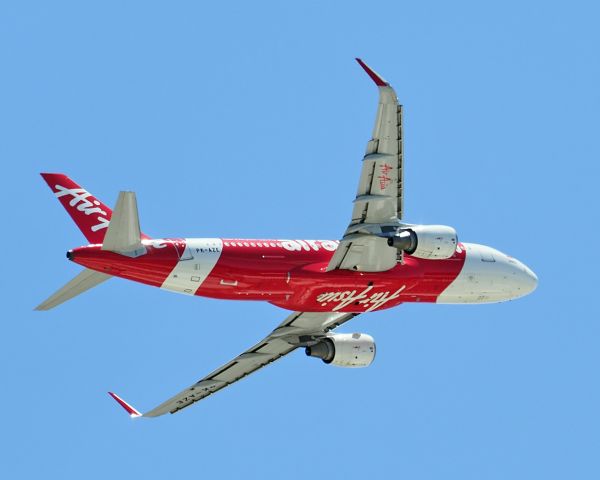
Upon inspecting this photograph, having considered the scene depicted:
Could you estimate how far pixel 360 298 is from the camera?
195 feet

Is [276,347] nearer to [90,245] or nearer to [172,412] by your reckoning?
[172,412]

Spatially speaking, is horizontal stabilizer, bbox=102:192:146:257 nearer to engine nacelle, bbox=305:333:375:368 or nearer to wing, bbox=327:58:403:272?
wing, bbox=327:58:403:272

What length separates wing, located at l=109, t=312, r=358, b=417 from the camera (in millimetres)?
63562

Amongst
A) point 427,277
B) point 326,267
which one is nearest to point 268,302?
point 326,267

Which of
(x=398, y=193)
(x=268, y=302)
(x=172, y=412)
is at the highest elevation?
(x=398, y=193)

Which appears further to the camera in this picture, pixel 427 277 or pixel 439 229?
pixel 427 277

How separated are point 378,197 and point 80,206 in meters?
10.7

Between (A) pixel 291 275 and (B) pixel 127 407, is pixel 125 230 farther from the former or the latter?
(B) pixel 127 407

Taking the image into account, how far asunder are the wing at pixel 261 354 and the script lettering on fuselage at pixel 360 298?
3.01m

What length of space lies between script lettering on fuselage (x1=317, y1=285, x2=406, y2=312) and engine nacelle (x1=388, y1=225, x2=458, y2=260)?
132 inches

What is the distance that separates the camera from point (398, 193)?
54.7 m

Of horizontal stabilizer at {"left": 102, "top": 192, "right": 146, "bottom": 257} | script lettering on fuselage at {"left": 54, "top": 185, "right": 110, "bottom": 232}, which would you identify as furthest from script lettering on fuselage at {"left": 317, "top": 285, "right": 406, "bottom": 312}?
script lettering on fuselage at {"left": 54, "top": 185, "right": 110, "bottom": 232}

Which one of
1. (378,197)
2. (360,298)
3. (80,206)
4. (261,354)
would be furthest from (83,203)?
(261,354)

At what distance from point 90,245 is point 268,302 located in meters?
8.48
